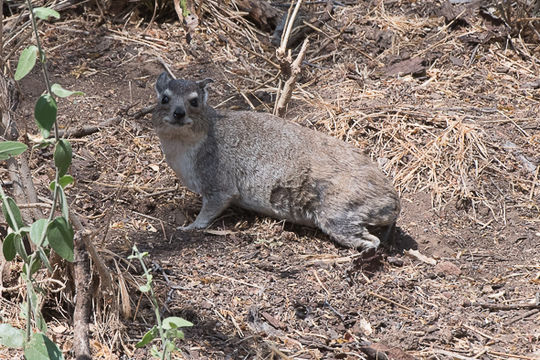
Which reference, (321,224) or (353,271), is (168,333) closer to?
(353,271)

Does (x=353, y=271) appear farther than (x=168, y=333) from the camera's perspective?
Yes

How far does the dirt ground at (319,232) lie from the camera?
17.7 feet

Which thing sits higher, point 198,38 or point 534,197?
point 198,38

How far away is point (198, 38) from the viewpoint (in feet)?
31.4

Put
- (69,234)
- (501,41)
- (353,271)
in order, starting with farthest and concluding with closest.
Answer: (501,41) → (353,271) → (69,234)

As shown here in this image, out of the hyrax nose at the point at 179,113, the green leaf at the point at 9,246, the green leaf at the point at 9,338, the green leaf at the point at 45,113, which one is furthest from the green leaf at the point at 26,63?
the hyrax nose at the point at 179,113

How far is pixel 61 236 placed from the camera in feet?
11.5

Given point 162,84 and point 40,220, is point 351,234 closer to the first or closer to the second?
point 162,84

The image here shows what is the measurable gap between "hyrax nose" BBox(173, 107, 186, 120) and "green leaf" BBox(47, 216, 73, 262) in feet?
11.4

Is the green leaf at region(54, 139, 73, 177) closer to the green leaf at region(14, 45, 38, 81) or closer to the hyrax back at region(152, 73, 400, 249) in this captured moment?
the green leaf at region(14, 45, 38, 81)

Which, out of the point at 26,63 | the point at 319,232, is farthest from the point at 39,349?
the point at 319,232

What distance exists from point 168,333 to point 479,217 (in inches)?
171

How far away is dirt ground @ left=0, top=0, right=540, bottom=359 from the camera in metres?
5.41

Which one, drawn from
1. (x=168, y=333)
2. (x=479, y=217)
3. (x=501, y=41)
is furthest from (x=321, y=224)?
(x=501, y=41)
